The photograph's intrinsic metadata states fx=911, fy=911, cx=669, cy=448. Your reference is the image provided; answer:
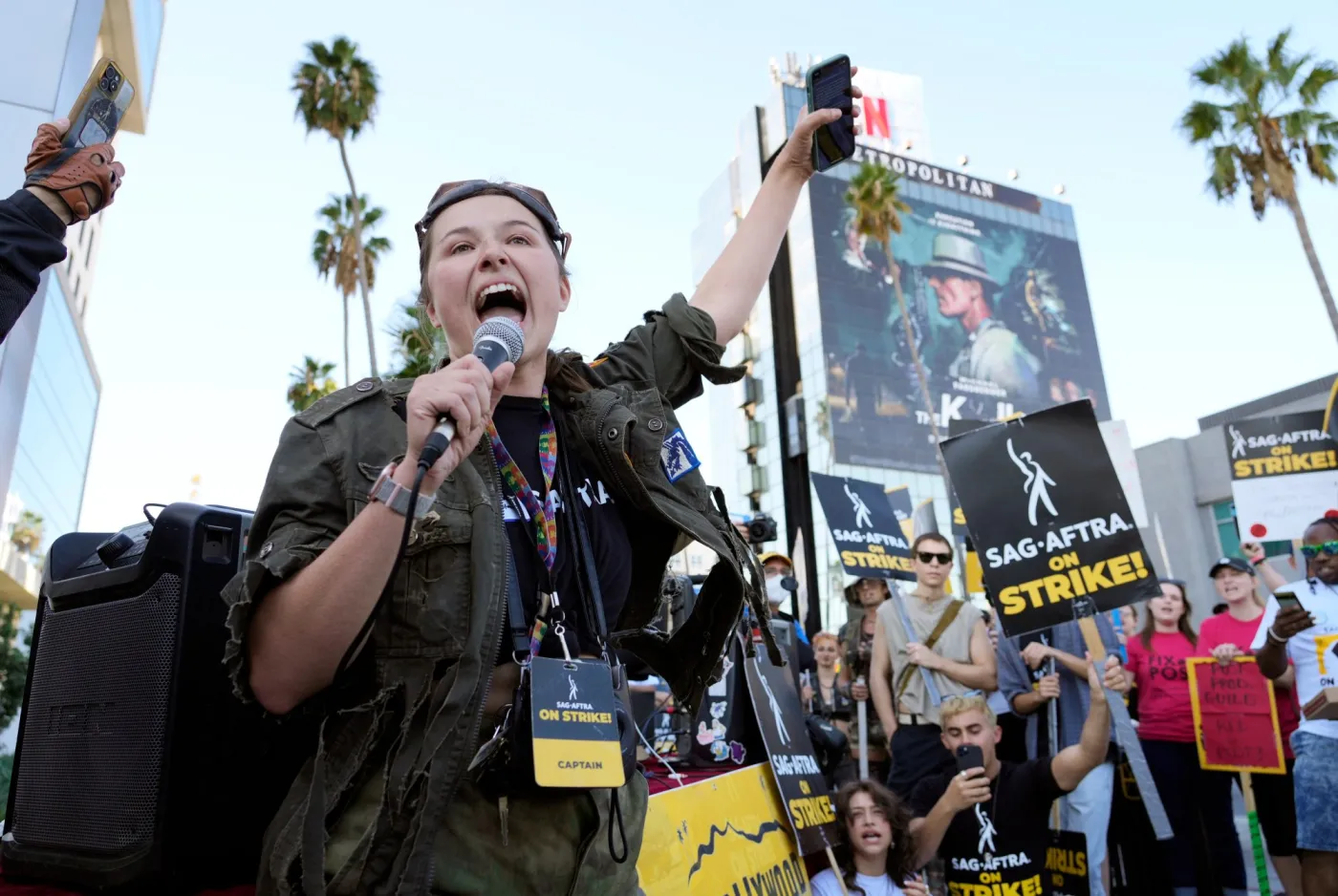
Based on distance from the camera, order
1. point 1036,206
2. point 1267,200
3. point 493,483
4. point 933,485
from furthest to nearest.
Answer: point 1036,206 → point 933,485 → point 1267,200 → point 493,483

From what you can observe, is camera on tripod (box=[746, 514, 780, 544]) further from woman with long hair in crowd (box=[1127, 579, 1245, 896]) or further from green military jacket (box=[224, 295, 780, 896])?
green military jacket (box=[224, 295, 780, 896])

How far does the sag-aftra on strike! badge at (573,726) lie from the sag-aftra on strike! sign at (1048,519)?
14.6ft

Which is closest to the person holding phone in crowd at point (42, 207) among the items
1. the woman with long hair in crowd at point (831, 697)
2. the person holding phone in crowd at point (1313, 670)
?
the woman with long hair in crowd at point (831, 697)

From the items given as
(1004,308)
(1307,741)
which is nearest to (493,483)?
(1307,741)

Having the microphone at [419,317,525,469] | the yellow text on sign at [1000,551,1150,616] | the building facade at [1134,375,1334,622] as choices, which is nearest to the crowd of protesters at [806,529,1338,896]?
the yellow text on sign at [1000,551,1150,616]

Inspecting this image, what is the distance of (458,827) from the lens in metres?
1.38

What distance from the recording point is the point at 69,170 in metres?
2.13

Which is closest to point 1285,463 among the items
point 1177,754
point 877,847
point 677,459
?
point 1177,754

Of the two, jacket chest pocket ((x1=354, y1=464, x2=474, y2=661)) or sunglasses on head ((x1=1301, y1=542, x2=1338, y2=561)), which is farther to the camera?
sunglasses on head ((x1=1301, y1=542, x2=1338, y2=561))

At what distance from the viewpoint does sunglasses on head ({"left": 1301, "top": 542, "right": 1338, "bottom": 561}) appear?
5.43 m

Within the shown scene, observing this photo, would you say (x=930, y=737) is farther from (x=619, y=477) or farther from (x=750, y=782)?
(x=619, y=477)

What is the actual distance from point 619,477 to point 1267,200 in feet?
65.0

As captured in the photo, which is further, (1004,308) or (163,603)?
(1004,308)

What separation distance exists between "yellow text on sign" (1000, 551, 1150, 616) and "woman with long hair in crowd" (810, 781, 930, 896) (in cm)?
173
